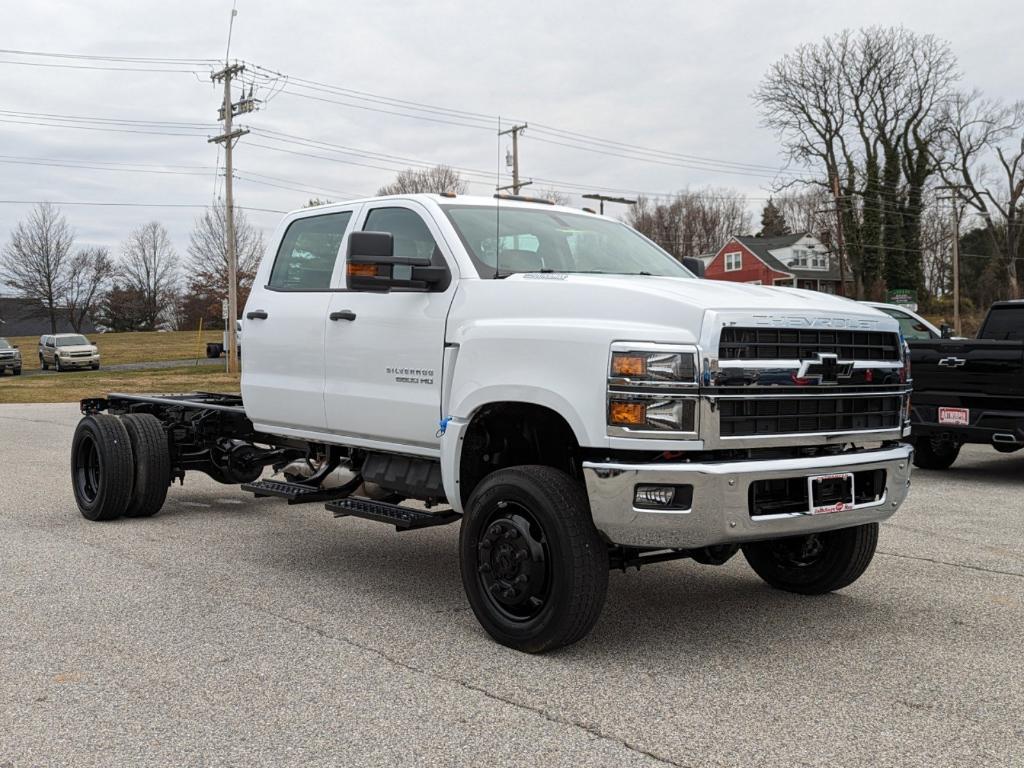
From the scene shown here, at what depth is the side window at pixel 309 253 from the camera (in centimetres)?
632

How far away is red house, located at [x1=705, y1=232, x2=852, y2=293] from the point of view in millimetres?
79750

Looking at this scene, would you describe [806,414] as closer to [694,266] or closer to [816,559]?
[816,559]

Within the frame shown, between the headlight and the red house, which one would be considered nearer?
the headlight

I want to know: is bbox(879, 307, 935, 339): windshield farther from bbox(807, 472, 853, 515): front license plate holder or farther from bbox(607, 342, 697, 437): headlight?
bbox(607, 342, 697, 437): headlight

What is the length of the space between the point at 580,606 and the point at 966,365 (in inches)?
289

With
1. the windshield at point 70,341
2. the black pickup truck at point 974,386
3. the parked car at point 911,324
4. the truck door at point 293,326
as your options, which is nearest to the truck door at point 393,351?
the truck door at point 293,326

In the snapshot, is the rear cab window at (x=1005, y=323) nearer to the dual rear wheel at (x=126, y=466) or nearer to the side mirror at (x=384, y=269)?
the side mirror at (x=384, y=269)

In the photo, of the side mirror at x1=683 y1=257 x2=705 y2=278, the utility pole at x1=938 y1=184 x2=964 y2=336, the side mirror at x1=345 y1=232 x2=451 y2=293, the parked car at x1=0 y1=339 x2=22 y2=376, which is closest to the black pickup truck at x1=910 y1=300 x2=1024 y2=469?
the side mirror at x1=683 y1=257 x2=705 y2=278

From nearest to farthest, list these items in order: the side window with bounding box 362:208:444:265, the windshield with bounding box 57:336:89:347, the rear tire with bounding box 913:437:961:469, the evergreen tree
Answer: the side window with bounding box 362:208:444:265 < the rear tire with bounding box 913:437:961:469 < the windshield with bounding box 57:336:89:347 < the evergreen tree

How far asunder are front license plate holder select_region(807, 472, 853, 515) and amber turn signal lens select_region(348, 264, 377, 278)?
234 cm

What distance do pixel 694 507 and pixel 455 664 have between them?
124cm

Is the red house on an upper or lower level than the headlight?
upper

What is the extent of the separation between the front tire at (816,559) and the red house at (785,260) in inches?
2956

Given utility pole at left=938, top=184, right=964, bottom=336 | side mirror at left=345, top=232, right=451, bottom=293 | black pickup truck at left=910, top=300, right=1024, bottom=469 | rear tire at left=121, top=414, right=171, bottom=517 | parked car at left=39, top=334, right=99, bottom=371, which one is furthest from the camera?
utility pole at left=938, top=184, right=964, bottom=336
